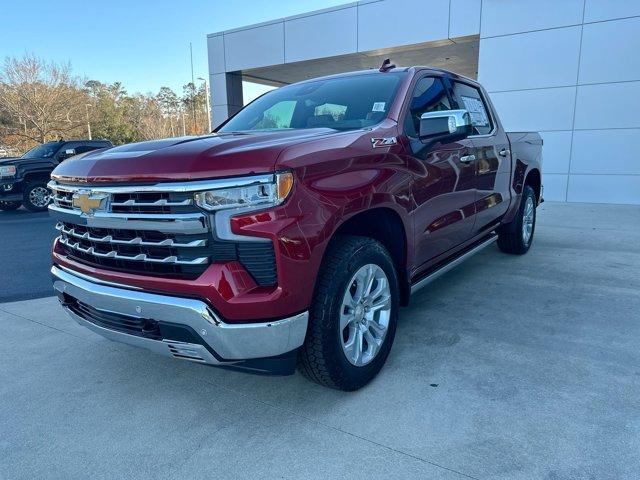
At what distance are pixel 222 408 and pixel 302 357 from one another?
1.97ft

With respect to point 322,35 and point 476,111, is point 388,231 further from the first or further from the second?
point 322,35

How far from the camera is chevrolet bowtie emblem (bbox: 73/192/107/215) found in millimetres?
2322

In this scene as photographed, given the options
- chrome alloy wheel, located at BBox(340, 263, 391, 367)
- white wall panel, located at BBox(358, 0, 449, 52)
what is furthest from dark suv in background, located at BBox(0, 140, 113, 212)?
chrome alloy wheel, located at BBox(340, 263, 391, 367)

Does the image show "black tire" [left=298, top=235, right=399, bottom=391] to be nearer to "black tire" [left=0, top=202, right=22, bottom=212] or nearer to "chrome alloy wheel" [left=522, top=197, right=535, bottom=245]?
"chrome alloy wheel" [left=522, top=197, right=535, bottom=245]

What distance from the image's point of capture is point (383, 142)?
2723mm

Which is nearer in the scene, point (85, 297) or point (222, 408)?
point (85, 297)

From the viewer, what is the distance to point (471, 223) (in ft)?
12.9

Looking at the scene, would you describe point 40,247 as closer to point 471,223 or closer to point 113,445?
point 113,445

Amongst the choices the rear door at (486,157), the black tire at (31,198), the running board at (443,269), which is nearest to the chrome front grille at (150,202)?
the running board at (443,269)

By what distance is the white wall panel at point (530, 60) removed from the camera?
36.3 ft

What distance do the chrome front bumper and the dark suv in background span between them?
33.2 ft

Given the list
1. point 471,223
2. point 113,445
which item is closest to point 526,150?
point 471,223

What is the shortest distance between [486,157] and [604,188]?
8.86m

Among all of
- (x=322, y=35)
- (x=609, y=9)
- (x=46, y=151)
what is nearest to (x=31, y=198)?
(x=46, y=151)
